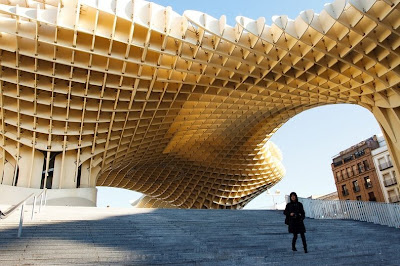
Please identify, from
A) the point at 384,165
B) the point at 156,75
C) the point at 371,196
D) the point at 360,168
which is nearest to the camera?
the point at 156,75

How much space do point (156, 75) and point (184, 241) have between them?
14.0 meters

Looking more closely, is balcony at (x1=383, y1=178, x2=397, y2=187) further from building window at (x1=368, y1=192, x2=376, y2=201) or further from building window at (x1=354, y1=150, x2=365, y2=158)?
building window at (x1=354, y1=150, x2=365, y2=158)

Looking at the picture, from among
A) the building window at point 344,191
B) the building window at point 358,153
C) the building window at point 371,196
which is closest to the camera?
the building window at point 371,196

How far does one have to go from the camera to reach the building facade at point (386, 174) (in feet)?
153

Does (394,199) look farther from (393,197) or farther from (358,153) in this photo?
(358,153)

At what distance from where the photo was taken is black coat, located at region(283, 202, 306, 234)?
28.1 feet

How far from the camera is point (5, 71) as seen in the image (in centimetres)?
2058

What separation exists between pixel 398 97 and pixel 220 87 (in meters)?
11.8

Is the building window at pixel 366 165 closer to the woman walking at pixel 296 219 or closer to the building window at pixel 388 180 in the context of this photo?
the building window at pixel 388 180

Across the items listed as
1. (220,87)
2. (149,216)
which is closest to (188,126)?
(220,87)

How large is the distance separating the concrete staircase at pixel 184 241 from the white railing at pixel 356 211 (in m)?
0.87

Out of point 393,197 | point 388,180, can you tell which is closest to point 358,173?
point 388,180

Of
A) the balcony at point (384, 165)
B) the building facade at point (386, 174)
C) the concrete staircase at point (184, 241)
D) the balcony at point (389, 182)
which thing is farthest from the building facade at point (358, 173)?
the concrete staircase at point (184, 241)

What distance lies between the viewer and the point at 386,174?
4891cm
